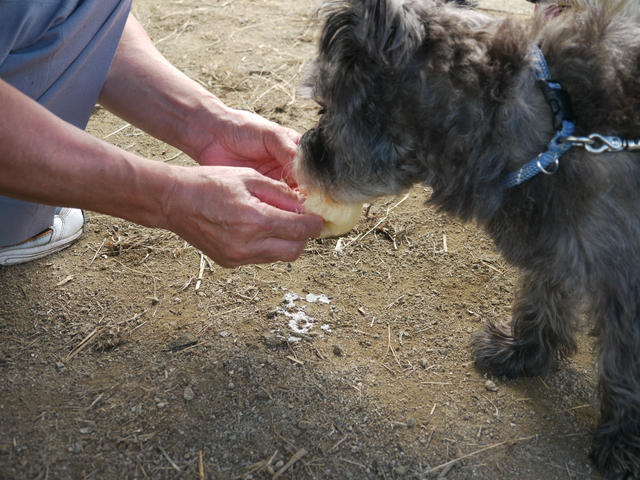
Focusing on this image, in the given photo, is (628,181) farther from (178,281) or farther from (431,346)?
(178,281)

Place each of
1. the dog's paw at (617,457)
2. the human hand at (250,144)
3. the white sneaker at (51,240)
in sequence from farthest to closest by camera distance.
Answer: the white sneaker at (51,240)
the human hand at (250,144)
the dog's paw at (617,457)

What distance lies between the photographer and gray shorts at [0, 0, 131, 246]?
228cm

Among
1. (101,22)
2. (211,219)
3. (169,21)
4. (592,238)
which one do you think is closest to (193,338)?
(211,219)

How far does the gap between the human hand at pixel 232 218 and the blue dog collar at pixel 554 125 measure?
2.85ft

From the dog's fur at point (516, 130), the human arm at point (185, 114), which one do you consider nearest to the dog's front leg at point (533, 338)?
the dog's fur at point (516, 130)

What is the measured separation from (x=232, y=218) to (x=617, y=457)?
64.3 inches

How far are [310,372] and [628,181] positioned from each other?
1414mm

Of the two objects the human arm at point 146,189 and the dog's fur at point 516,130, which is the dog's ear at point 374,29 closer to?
the dog's fur at point 516,130

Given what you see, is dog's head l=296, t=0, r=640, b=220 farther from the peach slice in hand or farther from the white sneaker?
the white sneaker

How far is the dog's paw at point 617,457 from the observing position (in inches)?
81.7

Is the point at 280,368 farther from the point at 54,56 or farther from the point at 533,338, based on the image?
the point at 54,56

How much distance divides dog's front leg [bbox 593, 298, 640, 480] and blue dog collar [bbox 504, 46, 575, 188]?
1.63 ft

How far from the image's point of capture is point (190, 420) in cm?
223

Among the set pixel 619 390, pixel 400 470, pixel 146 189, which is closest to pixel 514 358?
pixel 619 390
